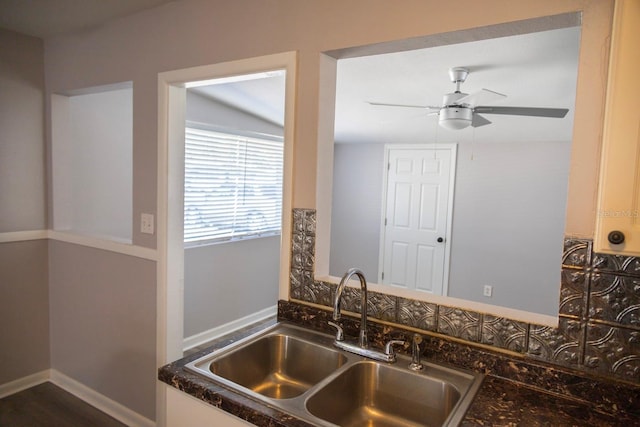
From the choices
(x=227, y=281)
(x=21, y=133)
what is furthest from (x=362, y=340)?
(x=227, y=281)

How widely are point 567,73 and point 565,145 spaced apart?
1931 mm

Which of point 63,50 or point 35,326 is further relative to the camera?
point 35,326

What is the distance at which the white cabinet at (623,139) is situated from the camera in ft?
2.89

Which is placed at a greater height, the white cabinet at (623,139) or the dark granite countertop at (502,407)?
the white cabinet at (623,139)

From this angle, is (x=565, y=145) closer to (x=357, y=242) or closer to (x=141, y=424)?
(x=357, y=242)

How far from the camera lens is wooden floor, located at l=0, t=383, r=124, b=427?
2408 millimetres

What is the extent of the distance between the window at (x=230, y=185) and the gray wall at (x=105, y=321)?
1.03 meters

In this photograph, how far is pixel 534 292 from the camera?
14.1ft

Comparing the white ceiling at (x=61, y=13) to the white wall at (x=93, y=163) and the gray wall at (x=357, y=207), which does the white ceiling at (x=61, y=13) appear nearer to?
the white wall at (x=93, y=163)

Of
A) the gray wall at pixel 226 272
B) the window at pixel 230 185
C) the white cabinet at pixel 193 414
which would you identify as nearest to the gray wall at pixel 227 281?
the gray wall at pixel 226 272

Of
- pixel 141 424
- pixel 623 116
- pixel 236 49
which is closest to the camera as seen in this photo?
pixel 623 116

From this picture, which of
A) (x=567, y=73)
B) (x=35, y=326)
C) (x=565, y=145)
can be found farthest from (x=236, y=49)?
(x=565, y=145)

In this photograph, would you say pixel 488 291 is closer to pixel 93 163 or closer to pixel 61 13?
pixel 93 163

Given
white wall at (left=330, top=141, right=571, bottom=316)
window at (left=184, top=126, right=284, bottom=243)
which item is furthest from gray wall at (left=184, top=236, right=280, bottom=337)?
white wall at (left=330, top=141, right=571, bottom=316)
